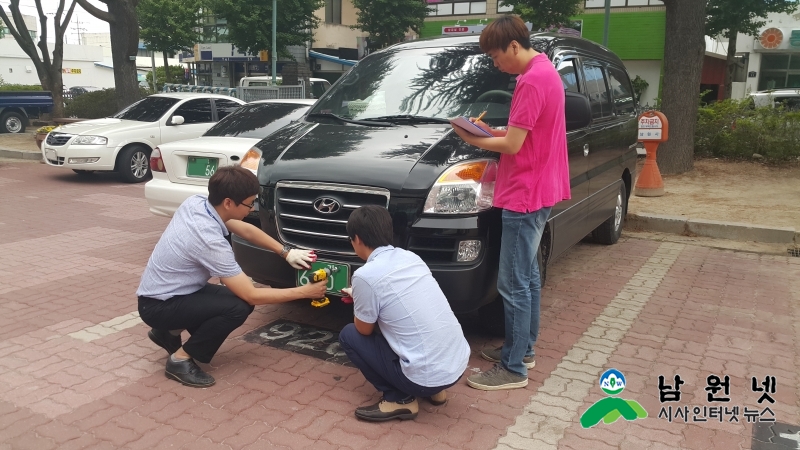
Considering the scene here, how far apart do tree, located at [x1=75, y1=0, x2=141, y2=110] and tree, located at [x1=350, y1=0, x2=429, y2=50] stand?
16950 millimetres

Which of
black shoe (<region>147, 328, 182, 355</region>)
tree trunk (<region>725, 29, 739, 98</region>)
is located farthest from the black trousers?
tree trunk (<region>725, 29, 739, 98</region>)

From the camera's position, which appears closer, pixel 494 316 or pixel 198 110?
pixel 494 316

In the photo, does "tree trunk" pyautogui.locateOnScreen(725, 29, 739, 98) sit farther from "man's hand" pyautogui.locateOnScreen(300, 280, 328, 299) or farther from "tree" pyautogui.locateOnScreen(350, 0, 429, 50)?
"man's hand" pyautogui.locateOnScreen(300, 280, 328, 299)

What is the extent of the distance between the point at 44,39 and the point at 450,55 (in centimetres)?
1910

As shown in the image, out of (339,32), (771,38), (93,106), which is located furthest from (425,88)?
(339,32)

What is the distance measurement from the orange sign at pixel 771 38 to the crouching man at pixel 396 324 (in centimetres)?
3651

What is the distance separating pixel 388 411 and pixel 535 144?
62.2 inches

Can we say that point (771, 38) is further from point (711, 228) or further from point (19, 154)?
point (19, 154)

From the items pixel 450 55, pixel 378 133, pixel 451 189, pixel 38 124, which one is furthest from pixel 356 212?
pixel 38 124

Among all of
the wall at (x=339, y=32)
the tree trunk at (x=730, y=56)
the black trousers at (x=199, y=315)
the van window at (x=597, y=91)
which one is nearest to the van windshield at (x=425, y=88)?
the van window at (x=597, y=91)

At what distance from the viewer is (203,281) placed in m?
3.72

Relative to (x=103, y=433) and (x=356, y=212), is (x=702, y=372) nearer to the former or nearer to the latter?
(x=356, y=212)

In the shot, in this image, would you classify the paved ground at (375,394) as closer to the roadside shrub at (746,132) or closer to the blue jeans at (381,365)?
the blue jeans at (381,365)

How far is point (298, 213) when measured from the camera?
400 centimetres
